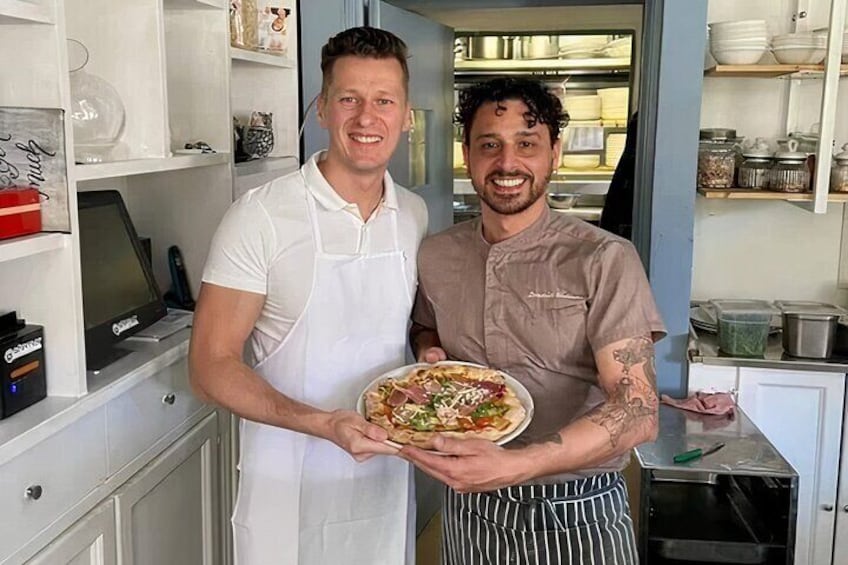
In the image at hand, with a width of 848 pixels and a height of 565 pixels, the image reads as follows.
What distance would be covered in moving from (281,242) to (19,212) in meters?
0.44

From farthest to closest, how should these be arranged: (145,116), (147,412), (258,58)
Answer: (258,58), (145,116), (147,412)

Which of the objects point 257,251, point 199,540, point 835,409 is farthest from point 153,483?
point 835,409

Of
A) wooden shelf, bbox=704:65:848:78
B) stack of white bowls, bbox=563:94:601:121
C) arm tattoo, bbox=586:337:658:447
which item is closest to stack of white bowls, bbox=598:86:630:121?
stack of white bowls, bbox=563:94:601:121

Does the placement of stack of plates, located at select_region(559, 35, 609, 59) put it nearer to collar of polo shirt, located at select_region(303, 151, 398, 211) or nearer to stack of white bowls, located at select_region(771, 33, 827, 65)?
stack of white bowls, located at select_region(771, 33, 827, 65)

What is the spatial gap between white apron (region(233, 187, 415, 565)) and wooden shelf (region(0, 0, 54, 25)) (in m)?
0.54

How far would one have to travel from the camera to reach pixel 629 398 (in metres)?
1.43

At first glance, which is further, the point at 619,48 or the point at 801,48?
the point at 619,48

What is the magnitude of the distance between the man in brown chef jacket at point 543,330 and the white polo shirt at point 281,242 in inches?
8.4

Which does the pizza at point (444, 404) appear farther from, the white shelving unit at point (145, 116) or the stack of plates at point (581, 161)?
the stack of plates at point (581, 161)

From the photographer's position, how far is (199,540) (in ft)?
6.82

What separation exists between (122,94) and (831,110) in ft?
6.17

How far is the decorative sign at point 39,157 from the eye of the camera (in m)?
1.50

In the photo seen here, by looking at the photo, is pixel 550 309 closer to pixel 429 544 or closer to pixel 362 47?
pixel 362 47

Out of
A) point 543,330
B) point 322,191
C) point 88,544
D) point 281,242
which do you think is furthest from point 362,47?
point 88,544
